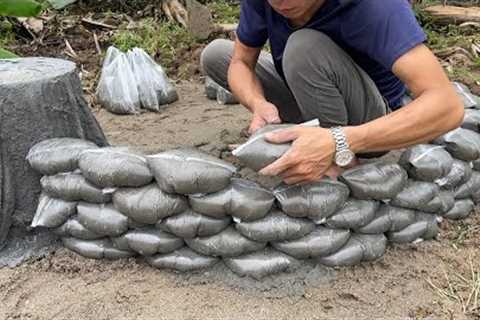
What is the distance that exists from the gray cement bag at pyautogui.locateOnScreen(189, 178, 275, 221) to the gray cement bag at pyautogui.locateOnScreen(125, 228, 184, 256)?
0.43ft

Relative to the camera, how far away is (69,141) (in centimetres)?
187

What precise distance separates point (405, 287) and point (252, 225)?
19.0 inches

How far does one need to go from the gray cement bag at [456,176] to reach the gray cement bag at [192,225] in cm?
73

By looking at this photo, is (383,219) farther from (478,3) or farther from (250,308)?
(478,3)

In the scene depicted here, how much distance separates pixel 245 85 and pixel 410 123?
0.70 m

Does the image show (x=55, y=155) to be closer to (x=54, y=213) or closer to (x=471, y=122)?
(x=54, y=213)

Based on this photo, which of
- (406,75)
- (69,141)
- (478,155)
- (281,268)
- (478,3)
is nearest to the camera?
(406,75)

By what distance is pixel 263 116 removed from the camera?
201 centimetres

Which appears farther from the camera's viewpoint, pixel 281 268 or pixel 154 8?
pixel 154 8

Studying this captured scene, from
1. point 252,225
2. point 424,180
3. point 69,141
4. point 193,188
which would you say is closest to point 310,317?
point 252,225

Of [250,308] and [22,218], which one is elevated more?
[22,218]

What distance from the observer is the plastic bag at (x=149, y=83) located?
3180 mm

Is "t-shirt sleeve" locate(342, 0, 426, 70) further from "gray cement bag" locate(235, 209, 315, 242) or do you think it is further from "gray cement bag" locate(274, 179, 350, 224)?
"gray cement bag" locate(235, 209, 315, 242)

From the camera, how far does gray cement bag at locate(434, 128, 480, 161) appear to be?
202 cm
